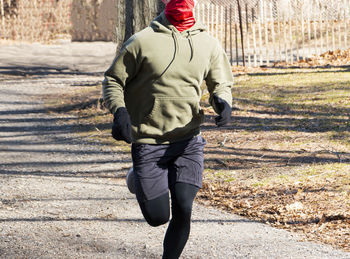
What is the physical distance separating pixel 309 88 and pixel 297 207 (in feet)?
22.1

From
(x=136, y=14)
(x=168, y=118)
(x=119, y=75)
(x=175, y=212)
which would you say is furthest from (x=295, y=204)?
(x=136, y=14)

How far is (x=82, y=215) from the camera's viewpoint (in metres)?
5.60

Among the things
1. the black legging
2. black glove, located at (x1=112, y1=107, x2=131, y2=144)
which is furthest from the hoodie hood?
the black legging

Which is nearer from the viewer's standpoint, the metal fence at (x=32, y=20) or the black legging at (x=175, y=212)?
the black legging at (x=175, y=212)

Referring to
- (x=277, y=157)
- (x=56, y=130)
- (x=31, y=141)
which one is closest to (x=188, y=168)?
(x=277, y=157)

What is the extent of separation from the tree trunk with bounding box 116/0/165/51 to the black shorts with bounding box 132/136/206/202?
6185mm

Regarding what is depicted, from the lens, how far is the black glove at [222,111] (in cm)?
365

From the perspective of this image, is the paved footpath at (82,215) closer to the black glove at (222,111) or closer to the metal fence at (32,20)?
the black glove at (222,111)

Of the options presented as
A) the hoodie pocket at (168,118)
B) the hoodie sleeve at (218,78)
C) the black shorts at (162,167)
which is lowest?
the black shorts at (162,167)

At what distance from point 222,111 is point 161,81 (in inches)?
15.5

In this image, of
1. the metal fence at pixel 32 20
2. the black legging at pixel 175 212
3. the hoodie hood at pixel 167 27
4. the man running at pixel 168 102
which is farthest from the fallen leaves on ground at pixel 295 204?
the metal fence at pixel 32 20

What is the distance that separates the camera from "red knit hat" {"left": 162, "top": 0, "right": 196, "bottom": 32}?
3.72 metres

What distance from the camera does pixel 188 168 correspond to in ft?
12.4

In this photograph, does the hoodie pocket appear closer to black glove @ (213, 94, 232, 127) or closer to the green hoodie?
the green hoodie
